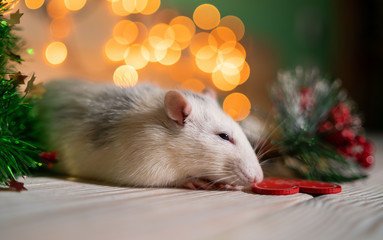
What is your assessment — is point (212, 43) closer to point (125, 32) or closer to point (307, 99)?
point (125, 32)

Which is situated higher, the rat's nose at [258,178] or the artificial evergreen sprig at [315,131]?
the artificial evergreen sprig at [315,131]

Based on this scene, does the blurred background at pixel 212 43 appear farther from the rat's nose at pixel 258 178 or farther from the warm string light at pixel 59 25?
the rat's nose at pixel 258 178

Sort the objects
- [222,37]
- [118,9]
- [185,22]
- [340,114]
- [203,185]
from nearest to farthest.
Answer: [203,185] < [340,114] < [118,9] < [185,22] < [222,37]

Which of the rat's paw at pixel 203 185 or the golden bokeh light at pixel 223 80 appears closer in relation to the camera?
the rat's paw at pixel 203 185

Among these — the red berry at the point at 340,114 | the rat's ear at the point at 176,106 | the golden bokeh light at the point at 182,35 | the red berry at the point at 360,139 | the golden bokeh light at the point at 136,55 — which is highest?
Result: the golden bokeh light at the point at 182,35

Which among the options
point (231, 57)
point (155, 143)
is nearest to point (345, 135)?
point (155, 143)

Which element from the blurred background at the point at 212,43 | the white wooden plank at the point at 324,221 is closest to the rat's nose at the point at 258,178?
the white wooden plank at the point at 324,221

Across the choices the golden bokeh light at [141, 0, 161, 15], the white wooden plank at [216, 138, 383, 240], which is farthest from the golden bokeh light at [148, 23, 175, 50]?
the white wooden plank at [216, 138, 383, 240]

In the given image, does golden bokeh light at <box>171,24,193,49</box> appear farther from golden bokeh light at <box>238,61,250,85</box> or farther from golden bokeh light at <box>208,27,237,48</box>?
golden bokeh light at <box>238,61,250,85</box>
